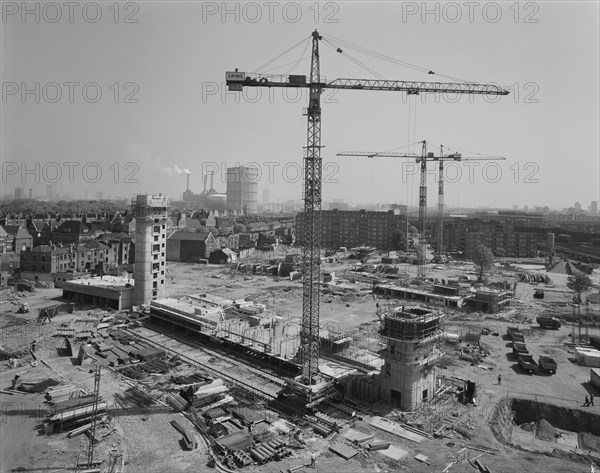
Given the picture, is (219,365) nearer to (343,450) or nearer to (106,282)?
(343,450)

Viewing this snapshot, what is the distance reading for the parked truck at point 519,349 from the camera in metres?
30.6

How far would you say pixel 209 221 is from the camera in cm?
12262

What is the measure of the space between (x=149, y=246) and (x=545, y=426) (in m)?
33.3

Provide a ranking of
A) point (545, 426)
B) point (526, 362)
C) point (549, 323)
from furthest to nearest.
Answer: point (549, 323), point (526, 362), point (545, 426)

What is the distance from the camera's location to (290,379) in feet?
78.1

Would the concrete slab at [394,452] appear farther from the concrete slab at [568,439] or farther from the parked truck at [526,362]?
the parked truck at [526,362]

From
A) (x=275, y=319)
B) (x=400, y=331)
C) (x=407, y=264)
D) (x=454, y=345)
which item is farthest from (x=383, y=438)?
(x=407, y=264)

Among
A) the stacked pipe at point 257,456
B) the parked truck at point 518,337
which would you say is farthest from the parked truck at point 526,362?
the stacked pipe at point 257,456

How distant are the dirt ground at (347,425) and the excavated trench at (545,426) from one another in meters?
0.62

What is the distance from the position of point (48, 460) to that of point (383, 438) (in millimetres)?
13751

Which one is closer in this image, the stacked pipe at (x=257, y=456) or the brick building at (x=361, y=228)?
the stacked pipe at (x=257, y=456)

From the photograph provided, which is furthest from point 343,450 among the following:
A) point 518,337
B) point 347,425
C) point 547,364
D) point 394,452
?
point 518,337

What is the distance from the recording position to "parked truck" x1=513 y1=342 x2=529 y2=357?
30567 millimetres

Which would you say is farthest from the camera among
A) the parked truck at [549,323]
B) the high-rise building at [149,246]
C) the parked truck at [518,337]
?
the high-rise building at [149,246]
